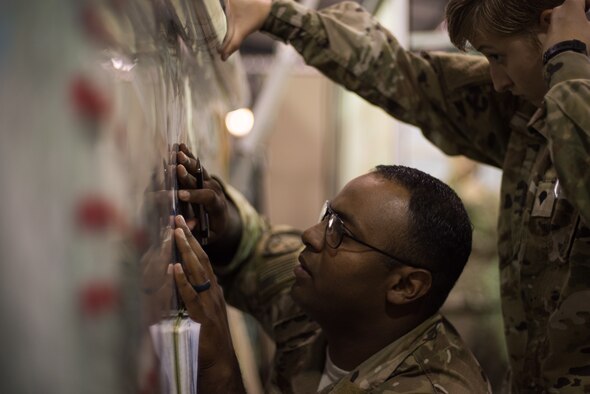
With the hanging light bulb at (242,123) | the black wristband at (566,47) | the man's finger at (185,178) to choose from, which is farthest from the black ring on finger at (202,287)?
the hanging light bulb at (242,123)

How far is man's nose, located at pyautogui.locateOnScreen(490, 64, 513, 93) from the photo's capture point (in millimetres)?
1153

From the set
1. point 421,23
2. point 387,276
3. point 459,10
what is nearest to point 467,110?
point 459,10

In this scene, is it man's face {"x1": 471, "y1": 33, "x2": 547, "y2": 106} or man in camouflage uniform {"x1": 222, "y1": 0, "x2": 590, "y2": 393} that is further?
man's face {"x1": 471, "y1": 33, "x2": 547, "y2": 106}

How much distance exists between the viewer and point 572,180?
0.93m

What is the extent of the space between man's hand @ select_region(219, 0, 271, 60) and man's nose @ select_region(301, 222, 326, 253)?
34 centimetres

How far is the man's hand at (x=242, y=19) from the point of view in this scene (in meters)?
1.24

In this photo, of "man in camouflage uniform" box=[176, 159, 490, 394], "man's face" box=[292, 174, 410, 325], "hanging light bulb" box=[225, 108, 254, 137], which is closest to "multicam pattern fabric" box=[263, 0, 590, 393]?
"man in camouflage uniform" box=[176, 159, 490, 394]

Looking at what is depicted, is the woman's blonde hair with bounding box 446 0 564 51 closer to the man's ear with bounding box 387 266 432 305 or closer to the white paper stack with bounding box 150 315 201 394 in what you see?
the man's ear with bounding box 387 266 432 305

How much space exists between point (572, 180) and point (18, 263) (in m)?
0.70

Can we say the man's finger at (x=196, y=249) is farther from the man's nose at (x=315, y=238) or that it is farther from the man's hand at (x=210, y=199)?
the man's nose at (x=315, y=238)

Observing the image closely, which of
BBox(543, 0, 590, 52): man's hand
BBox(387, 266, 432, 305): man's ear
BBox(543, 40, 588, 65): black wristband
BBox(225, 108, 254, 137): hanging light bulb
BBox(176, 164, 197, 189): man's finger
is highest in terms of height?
BBox(543, 0, 590, 52): man's hand

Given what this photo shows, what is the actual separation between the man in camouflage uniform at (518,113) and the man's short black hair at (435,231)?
12cm

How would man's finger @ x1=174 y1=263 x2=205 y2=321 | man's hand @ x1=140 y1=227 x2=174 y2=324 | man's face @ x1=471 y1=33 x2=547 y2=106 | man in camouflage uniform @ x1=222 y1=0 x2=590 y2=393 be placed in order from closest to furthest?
man's hand @ x1=140 y1=227 x2=174 y2=324, man's finger @ x1=174 y1=263 x2=205 y2=321, man in camouflage uniform @ x1=222 y1=0 x2=590 y2=393, man's face @ x1=471 y1=33 x2=547 y2=106

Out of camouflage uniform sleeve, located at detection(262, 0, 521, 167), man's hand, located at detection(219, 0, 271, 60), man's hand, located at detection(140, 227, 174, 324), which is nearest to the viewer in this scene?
man's hand, located at detection(140, 227, 174, 324)
